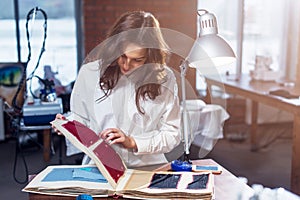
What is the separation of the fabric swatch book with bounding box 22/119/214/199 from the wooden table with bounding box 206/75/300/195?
1.69 m

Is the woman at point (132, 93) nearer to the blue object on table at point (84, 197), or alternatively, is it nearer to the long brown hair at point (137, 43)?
the long brown hair at point (137, 43)

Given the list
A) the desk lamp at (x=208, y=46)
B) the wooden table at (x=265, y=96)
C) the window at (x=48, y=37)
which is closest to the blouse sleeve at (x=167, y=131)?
the desk lamp at (x=208, y=46)

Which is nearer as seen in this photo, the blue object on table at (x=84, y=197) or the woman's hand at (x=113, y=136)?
the blue object on table at (x=84, y=197)

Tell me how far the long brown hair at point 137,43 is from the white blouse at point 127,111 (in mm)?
23

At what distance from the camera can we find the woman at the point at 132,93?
1.59 m

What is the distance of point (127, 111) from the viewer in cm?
163

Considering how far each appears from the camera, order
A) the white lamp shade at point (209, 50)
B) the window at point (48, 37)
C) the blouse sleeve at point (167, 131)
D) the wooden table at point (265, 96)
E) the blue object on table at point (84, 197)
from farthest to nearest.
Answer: the window at point (48, 37), the wooden table at point (265, 96), the blouse sleeve at point (167, 131), the white lamp shade at point (209, 50), the blue object on table at point (84, 197)

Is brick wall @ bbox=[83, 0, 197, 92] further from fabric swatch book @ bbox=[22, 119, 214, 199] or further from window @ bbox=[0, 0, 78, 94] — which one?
fabric swatch book @ bbox=[22, 119, 214, 199]

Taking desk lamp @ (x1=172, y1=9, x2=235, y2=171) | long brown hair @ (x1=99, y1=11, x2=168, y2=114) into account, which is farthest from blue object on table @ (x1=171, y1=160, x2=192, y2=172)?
desk lamp @ (x1=172, y1=9, x2=235, y2=171)

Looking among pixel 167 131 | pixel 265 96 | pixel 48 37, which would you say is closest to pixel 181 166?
pixel 167 131

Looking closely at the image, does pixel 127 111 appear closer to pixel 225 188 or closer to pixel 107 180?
pixel 107 180

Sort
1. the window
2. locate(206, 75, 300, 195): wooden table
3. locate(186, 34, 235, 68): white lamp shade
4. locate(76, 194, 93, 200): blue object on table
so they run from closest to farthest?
locate(76, 194, 93, 200): blue object on table → locate(186, 34, 235, 68): white lamp shade → locate(206, 75, 300, 195): wooden table → the window

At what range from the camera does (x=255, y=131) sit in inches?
166

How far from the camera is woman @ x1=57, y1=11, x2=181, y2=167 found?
159cm
